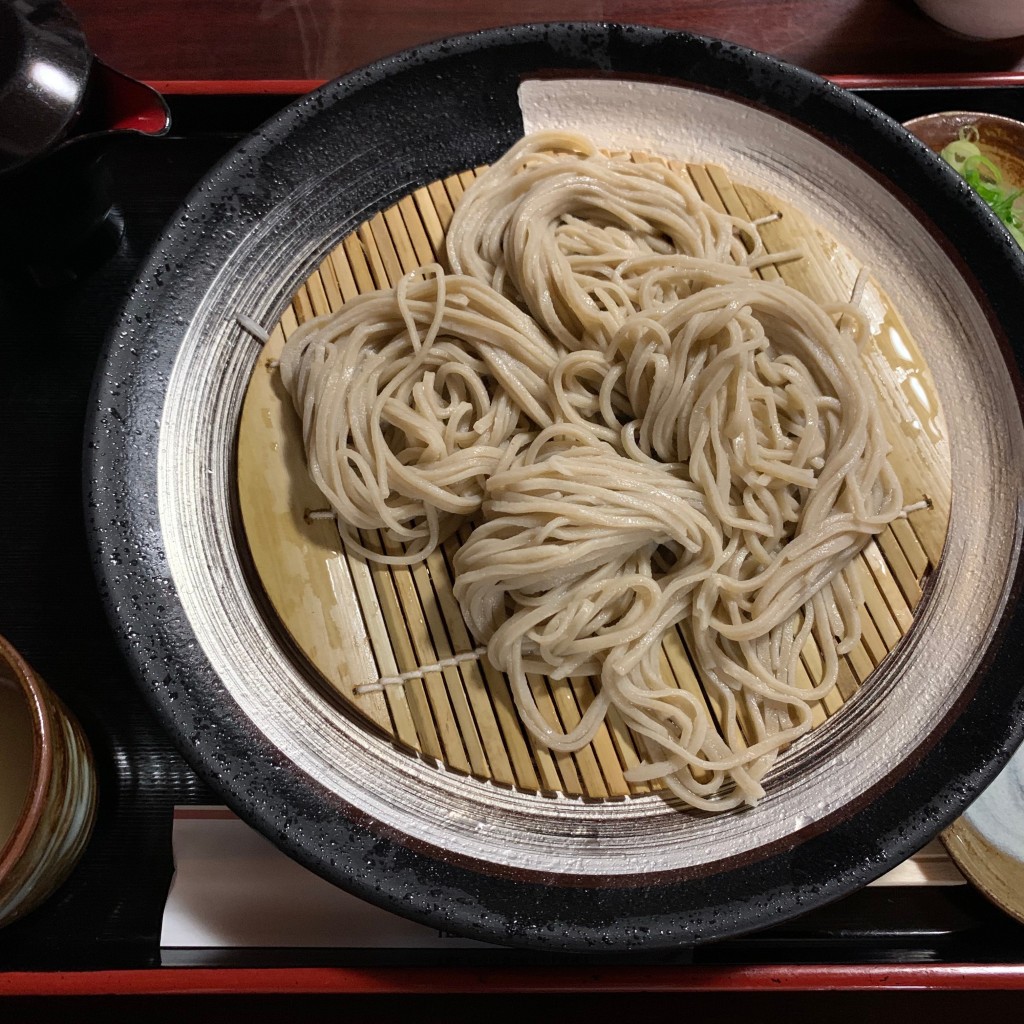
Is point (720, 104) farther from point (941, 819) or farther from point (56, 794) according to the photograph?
point (56, 794)

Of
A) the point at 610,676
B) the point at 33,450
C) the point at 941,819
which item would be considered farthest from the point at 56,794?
the point at 941,819

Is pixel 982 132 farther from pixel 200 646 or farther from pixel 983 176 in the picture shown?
pixel 200 646

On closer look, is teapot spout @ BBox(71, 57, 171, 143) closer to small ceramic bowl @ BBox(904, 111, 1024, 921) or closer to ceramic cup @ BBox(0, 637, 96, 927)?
ceramic cup @ BBox(0, 637, 96, 927)

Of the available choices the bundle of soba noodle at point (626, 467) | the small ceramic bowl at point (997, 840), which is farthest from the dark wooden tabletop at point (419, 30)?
the small ceramic bowl at point (997, 840)

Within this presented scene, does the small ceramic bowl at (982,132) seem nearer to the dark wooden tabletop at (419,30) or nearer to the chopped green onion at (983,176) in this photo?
the chopped green onion at (983,176)

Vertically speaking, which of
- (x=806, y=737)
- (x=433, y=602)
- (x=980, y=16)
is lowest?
(x=806, y=737)

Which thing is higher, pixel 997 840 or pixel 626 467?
pixel 626 467

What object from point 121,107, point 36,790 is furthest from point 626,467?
point 121,107
